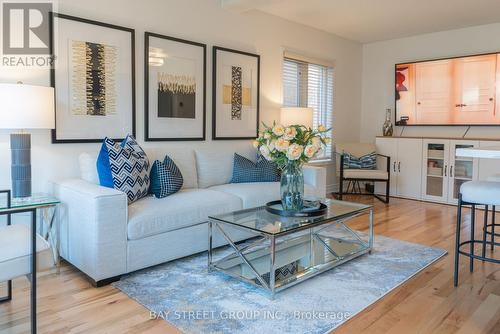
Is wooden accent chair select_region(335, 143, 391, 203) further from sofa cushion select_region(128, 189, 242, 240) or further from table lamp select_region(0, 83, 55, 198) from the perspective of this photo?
table lamp select_region(0, 83, 55, 198)

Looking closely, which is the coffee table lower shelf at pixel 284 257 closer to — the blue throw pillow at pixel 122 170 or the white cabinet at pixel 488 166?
the blue throw pillow at pixel 122 170

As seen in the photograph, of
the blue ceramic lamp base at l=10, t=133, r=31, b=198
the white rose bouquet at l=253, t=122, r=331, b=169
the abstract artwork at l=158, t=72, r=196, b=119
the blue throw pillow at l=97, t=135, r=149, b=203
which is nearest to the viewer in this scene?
the blue ceramic lamp base at l=10, t=133, r=31, b=198

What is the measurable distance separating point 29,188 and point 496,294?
117 inches

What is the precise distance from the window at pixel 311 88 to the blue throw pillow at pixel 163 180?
234 centimetres

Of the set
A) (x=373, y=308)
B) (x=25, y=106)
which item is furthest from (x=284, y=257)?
(x=25, y=106)

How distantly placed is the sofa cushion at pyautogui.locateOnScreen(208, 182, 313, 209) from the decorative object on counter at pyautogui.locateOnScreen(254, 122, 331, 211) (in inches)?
22.6

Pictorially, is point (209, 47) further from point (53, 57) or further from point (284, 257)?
point (284, 257)

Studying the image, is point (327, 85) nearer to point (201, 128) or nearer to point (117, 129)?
point (201, 128)

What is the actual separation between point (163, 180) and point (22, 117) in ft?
3.44

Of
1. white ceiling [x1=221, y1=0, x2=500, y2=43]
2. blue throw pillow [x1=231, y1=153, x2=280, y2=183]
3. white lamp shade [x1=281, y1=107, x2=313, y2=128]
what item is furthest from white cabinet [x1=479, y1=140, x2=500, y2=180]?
blue throw pillow [x1=231, y1=153, x2=280, y2=183]

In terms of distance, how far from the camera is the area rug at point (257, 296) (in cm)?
201

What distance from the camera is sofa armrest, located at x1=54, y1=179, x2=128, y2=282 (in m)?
2.37

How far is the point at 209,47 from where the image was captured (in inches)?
158

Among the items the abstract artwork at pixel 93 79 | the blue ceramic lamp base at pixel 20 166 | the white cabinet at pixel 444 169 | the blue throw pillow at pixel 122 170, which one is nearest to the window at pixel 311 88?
the white cabinet at pixel 444 169
